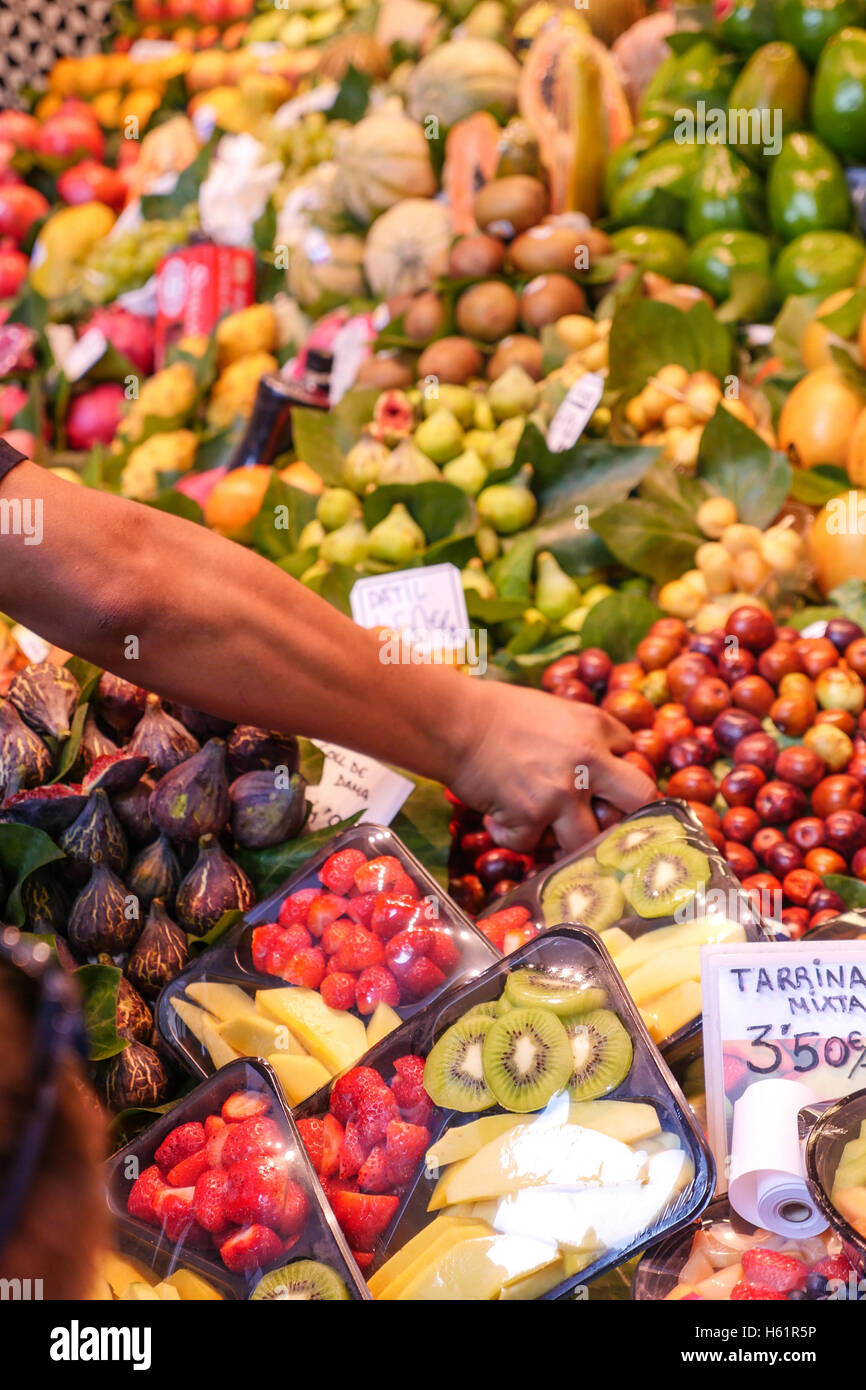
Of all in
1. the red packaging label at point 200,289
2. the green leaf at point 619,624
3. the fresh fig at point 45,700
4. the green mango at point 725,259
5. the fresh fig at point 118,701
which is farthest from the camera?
the red packaging label at point 200,289

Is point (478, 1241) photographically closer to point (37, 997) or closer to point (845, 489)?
point (37, 997)

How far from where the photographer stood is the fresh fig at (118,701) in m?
1.78

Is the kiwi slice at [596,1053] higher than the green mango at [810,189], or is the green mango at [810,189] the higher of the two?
the green mango at [810,189]

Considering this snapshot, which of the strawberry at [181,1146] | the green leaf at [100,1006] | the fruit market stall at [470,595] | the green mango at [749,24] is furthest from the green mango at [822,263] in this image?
the strawberry at [181,1146]

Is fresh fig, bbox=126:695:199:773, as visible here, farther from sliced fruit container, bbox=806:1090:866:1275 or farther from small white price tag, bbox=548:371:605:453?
small white price tag, bbox=548:371:605:453

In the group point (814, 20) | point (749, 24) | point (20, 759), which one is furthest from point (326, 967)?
point (749, 24)

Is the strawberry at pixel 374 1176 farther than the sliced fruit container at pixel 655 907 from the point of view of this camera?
No

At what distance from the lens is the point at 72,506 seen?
1.27 meters

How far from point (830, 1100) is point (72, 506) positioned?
1.03 m

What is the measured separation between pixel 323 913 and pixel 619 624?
1.00 meters

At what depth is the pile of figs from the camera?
4.89 ft

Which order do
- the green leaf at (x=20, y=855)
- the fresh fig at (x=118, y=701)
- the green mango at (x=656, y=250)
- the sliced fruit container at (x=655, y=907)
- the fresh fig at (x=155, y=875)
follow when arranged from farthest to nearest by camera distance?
the green mango at (x=656, y=250)
the fresh fig at (x=118, y=701)
the fresh fig at (x=155, y=875)
the green leaf at (x=20, y=855)
the sliced fruit container at (x=655, y=907)

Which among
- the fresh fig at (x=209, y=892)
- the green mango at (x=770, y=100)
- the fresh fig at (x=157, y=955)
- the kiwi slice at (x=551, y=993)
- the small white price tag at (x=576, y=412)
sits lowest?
the fresh fig at (x=157, y=955)

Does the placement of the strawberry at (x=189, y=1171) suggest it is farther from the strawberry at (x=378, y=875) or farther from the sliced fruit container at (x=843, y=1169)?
the sliced fruit container at (x=843, y=1169)
